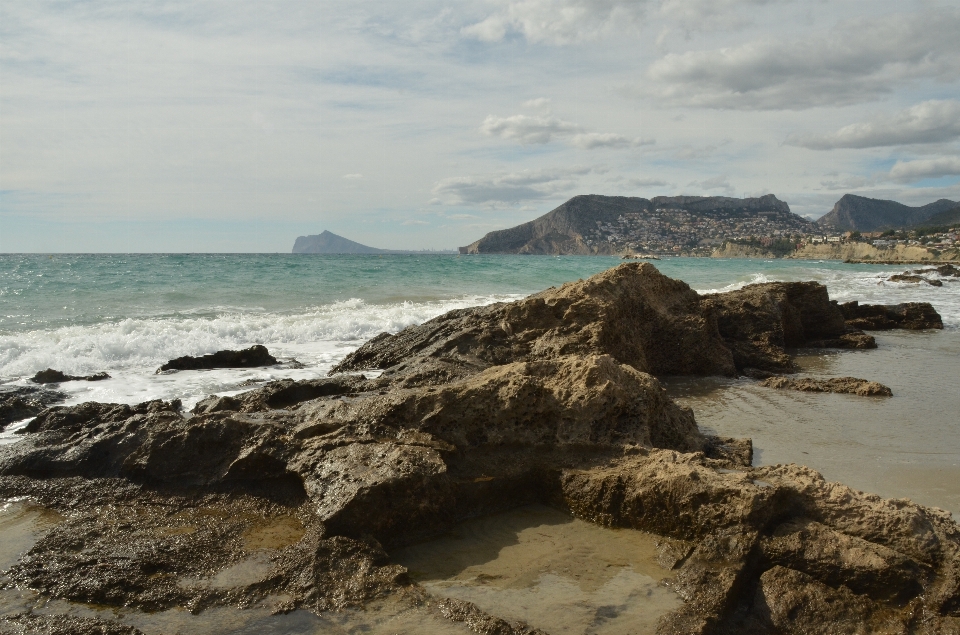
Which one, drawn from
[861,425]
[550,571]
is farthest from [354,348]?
[550,571]

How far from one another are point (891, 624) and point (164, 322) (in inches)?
570

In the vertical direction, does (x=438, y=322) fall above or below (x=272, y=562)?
above

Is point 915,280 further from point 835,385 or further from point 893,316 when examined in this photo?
point 835,385

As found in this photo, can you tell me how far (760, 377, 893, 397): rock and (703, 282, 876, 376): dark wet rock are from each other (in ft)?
2.42

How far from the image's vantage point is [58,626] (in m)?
3.01

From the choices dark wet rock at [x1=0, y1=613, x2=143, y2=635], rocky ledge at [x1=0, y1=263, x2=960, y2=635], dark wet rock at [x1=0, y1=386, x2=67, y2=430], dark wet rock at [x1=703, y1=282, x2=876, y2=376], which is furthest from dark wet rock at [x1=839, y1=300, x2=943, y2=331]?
dark wet rock at [x1=0, y1=613, x2=143, y2=635]

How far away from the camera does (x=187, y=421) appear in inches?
189

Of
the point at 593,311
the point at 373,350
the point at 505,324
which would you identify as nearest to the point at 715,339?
the point at 593,311

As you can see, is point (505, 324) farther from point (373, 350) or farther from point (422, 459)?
point (422, 459)

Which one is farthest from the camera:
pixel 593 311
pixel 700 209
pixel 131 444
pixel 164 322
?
pixel 700 209

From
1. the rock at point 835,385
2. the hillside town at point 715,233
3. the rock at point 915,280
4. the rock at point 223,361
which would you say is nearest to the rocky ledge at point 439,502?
the rock at point 835,385

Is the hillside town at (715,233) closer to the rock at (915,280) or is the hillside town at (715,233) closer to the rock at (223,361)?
the rock at (915,280)

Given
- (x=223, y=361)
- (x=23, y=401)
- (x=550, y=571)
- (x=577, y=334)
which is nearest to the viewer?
(x=550, y=571)

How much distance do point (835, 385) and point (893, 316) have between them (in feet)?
30.3
